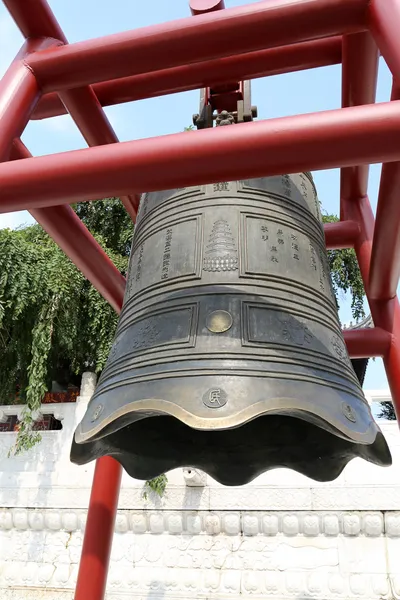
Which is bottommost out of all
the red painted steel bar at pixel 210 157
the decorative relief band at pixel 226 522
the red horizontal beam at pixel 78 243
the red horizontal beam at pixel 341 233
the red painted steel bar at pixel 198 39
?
the red painted steel bar at pixel 210 157

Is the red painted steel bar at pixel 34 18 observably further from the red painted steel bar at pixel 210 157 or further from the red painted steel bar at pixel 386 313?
the red painted steel bar at pixel 386 313

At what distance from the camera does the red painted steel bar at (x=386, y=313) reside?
1812mm

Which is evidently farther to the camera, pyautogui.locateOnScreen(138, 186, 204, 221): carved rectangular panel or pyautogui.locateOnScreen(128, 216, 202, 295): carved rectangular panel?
pyautogui.locateOnScreen(138, 186, 204, 221): carved rectangular panel

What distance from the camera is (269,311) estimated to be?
1.23 m

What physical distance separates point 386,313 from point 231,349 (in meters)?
1.01

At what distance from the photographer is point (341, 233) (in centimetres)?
207

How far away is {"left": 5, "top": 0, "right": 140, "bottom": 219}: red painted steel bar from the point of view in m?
1.50

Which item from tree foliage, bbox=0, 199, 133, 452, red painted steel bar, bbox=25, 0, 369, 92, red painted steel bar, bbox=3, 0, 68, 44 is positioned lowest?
red painted steel bar, bbox=25, 0, 369, 92

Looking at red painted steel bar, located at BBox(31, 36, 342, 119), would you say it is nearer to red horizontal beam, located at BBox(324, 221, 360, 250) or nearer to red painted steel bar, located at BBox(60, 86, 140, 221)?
red painted steel bar, located at BBox(60, 86, 140, 221)

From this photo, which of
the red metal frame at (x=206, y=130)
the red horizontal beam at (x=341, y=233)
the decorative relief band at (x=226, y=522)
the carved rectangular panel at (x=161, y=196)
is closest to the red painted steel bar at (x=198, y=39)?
the red metal frame at (x=206, y=130)

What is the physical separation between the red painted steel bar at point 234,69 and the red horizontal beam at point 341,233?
0.64 metres

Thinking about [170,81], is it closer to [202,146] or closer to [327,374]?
[202,146]

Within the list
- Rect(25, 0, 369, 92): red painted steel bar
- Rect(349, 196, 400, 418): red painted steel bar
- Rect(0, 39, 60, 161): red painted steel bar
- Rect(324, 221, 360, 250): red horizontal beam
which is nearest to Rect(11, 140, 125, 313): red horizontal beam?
Rect(0, 39, 60, 161): red painted steel bar

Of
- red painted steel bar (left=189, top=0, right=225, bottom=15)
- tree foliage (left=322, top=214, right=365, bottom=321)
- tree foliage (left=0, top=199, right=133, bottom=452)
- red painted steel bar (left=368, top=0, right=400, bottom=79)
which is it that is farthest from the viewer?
tree foliage (left=322, top=214, right=365, bottom=321)
